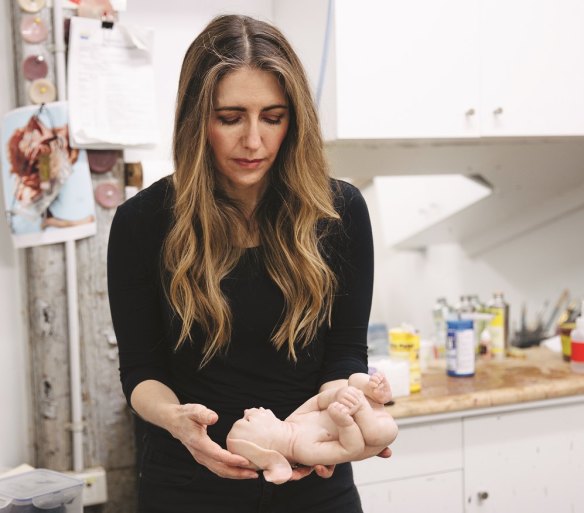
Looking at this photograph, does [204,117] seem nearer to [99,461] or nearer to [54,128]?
[54,128]

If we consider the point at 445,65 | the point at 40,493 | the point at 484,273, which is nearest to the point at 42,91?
the point at 40,493

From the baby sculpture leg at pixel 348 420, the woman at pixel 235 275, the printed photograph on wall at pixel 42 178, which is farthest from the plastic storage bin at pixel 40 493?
the baby sculpture leg at pixel 348 420

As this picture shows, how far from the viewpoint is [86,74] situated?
1.82 meters

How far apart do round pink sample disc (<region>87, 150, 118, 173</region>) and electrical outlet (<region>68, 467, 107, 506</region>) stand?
0.78m

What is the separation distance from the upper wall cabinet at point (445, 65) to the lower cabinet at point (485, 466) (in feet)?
2.69

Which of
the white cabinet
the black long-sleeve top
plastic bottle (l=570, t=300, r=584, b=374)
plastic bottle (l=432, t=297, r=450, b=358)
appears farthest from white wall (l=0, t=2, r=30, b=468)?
plastic bottle (l=570, t=300, r=584, b=374)

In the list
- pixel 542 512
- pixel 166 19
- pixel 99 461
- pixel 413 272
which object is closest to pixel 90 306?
pixel 99 461

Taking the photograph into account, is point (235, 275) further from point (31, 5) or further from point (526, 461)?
point (526, 461)

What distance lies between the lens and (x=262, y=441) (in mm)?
1102

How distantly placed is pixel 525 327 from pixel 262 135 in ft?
6.73

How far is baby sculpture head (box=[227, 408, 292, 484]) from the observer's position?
105 centimetres

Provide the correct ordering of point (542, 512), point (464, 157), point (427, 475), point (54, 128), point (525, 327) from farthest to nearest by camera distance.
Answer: point (525, 327) < point (464, 157) < point (542, 512) < point (427, 475) < point (54, 128)

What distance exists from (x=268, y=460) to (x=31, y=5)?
1305 mm

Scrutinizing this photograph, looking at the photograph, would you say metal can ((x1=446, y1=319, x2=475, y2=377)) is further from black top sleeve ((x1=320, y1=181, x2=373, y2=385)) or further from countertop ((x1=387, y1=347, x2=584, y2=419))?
black top sleeve ((x1=320, y1=181, x2=373, y2=385))
